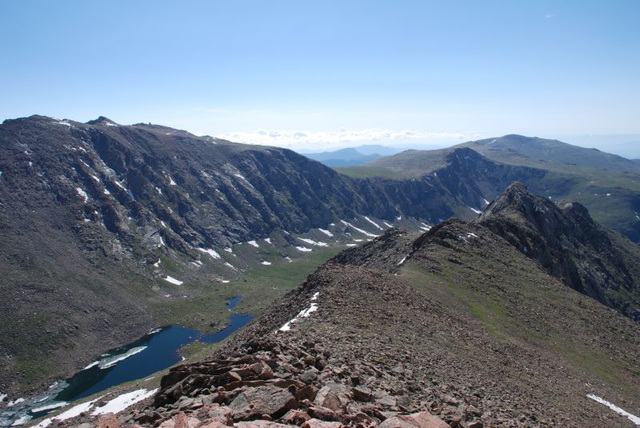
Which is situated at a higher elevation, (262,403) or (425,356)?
(262,403)

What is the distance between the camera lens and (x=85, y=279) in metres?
165

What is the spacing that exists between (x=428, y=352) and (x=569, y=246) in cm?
11814

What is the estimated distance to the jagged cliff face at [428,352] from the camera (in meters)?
20.3

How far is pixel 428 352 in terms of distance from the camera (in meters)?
34.8

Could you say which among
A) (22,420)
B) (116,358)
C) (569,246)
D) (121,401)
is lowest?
(116,358)

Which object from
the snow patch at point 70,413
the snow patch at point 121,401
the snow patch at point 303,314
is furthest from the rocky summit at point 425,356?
the snow patch at point 70,413

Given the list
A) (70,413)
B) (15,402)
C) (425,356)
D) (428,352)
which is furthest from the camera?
(15,402)

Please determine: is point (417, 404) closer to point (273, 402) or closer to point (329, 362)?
point (329, 362)

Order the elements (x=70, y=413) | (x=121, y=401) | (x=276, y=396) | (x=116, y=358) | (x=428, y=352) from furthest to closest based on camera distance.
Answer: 1. (x=116, y=358)
2. (x=70, y=413)
3. (x=121, y=401)
4. (x=428, y=352)
5. (x=276, y=396)

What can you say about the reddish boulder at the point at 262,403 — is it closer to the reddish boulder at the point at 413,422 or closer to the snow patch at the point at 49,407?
the reddish boulder at the point at 413,422

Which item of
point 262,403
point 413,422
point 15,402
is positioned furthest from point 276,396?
point 15,402

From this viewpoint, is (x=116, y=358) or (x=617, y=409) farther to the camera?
(x=116, y=358)

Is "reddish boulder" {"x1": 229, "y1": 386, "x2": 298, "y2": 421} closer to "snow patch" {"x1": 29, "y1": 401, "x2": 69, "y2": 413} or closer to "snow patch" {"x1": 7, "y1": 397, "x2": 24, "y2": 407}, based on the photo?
"snow patch" {"x1": 29, "y1": 401, "x2": 69, "y2": 413}

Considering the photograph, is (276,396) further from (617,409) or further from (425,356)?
(617,409)
